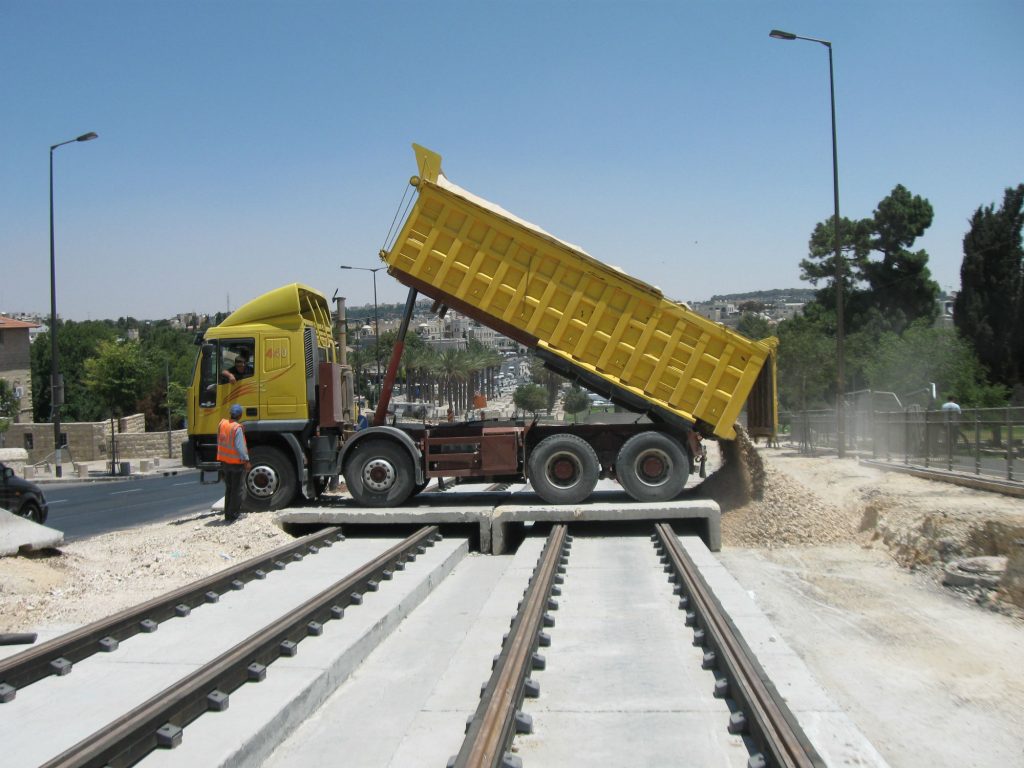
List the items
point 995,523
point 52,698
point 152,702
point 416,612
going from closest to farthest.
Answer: point 152,702
point 52,698
point 416,612
point 995,523

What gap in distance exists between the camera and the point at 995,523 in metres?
12.0

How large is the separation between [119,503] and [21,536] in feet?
58.7

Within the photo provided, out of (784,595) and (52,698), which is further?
(784,595)

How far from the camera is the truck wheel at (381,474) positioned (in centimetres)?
1502

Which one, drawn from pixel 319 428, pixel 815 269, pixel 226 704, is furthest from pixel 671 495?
pixel 815 269

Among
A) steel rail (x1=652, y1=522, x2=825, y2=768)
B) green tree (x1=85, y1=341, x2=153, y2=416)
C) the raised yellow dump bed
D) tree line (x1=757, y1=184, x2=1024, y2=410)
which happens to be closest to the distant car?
the raised yellow dump bed

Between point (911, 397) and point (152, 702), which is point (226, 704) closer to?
point (152, 702)

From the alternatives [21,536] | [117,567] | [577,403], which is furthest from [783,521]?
[577,403]

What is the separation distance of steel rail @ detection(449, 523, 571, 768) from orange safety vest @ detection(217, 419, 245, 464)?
5920 millimetres

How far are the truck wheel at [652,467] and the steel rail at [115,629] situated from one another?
5412 millimetres

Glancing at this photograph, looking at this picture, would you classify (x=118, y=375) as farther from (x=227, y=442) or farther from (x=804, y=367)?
(x=227, y=442)

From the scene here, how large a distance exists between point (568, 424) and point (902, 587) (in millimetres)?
5590

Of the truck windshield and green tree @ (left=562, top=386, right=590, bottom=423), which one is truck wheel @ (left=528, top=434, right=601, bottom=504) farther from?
green tree @ (left=562, top=386, right=590, bottom=423)

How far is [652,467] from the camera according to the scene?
14.8 m
